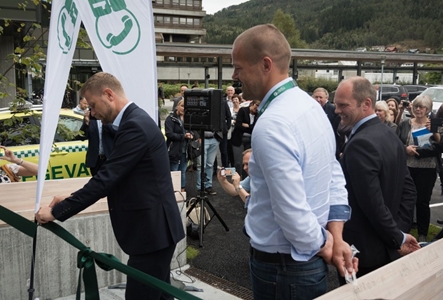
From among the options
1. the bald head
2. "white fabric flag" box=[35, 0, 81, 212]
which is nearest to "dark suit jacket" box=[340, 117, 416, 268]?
the bald head

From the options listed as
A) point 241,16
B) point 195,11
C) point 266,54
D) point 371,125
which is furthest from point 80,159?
point 241,16

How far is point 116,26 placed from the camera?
366 cm

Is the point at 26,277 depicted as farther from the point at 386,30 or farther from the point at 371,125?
the point at 386,30

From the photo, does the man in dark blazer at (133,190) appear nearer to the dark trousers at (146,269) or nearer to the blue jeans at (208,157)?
the dark trousers at (146,269)

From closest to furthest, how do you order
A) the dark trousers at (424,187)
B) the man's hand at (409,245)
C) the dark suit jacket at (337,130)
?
the man's hand at (409,245), the dark trousers at (424,187), the dark suit jacket at (337,130)

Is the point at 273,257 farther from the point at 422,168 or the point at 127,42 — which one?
the point at 422,168

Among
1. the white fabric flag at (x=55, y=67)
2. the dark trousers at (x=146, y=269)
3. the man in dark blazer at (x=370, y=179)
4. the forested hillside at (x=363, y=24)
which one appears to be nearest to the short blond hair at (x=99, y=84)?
the white fabric flag at (x=55, y=67)

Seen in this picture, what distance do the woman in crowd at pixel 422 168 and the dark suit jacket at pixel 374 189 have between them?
3390 millimetres

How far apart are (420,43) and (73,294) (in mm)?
181050

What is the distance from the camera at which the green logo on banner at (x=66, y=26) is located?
3172 mm

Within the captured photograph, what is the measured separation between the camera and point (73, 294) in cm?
425

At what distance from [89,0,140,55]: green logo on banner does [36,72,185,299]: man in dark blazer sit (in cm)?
88

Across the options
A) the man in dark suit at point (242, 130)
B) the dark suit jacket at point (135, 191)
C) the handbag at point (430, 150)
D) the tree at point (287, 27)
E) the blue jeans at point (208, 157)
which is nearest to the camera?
the dark suit jacket at point (135, 191)

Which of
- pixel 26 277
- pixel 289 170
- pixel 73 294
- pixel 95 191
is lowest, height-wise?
pixel 73 294
